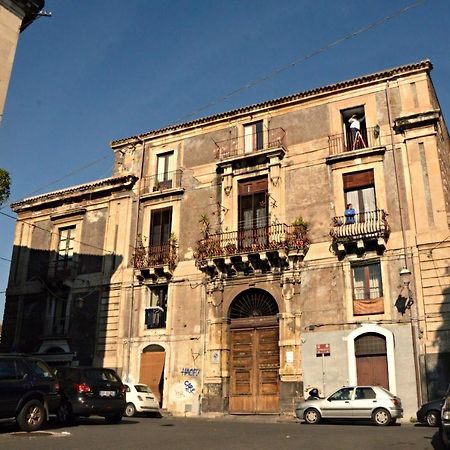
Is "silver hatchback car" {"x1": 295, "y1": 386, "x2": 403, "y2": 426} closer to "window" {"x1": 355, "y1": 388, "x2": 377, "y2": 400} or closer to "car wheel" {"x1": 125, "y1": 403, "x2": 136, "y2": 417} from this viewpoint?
"window" {"x1": 355, "y1": 388, "x2": 377, "y2": 400}

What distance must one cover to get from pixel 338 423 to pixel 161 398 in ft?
30.2

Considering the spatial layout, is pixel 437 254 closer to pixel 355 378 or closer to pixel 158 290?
pixel 355 378

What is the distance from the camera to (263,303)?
2327cm

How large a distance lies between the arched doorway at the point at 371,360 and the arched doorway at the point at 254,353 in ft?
11.3

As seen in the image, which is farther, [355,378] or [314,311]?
[314,311]

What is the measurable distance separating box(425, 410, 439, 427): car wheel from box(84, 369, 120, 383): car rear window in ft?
31.1

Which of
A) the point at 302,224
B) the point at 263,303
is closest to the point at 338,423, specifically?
the point at 263,303

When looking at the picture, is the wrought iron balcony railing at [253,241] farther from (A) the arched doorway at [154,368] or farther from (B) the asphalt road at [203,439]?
(B) the asphalt road at [203,439]

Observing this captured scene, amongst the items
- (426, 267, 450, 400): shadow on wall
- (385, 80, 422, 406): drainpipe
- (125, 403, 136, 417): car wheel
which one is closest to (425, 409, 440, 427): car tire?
(426, 267, 450, 400): shadow on wall

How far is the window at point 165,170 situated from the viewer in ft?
90.4

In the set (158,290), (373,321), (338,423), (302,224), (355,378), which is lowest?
(338,423)

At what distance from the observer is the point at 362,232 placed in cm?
2080

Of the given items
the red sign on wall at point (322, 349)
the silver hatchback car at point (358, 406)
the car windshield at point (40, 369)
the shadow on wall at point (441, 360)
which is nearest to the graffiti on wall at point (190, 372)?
the red sign on wall at point (322, 349)

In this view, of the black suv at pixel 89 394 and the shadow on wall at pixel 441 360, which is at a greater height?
the shadow on wall at pixel 441 360
